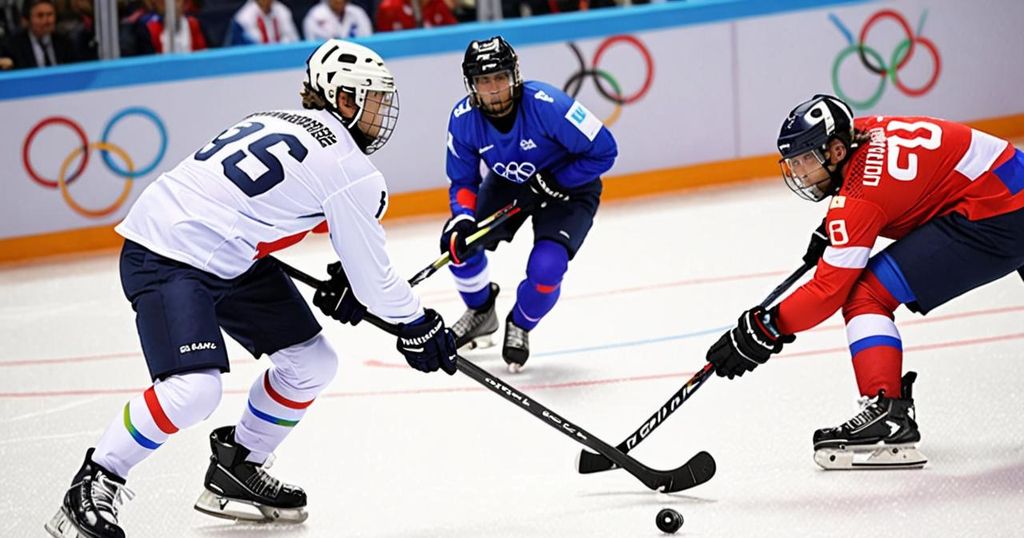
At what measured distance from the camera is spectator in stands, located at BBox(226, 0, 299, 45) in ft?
24.9

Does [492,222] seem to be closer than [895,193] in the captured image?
No

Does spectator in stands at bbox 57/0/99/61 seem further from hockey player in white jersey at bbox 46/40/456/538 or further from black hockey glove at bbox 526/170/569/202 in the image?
hockey player in white jersey at bbox 46/40/456/538

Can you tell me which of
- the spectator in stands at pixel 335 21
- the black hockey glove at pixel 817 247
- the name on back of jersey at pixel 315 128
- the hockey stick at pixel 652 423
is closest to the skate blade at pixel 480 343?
the hockey stick at pixel 652 423

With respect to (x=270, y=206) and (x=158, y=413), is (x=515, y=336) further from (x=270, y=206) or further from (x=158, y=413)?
(x=158, y=413)

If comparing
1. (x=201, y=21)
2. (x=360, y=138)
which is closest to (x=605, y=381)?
(x=360, y=138)

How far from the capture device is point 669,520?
308 centimetres

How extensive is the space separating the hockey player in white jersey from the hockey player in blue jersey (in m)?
1.34

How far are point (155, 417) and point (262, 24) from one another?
16.7ft

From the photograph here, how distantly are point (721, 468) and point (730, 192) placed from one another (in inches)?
166

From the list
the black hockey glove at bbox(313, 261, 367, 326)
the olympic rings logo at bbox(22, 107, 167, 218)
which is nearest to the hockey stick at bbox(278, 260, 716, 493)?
the black hockey glove at bbox(313, 261, 367, 326)

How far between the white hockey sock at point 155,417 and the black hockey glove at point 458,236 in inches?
69.4

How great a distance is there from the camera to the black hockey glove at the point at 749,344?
3.35 metres

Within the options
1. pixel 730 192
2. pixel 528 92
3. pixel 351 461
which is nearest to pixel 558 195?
pixel 528 92

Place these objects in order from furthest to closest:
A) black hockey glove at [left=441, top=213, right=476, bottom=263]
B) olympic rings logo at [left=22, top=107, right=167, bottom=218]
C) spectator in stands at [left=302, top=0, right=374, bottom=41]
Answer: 1. spectator in stands at [left=302, top=0, right=374, bottom=41]
2. olympic rings logo at [left=22, top=107, right=167, bottom=218]
3. black hockey glove at [left=441, top=213, right=476, bottom=263]
